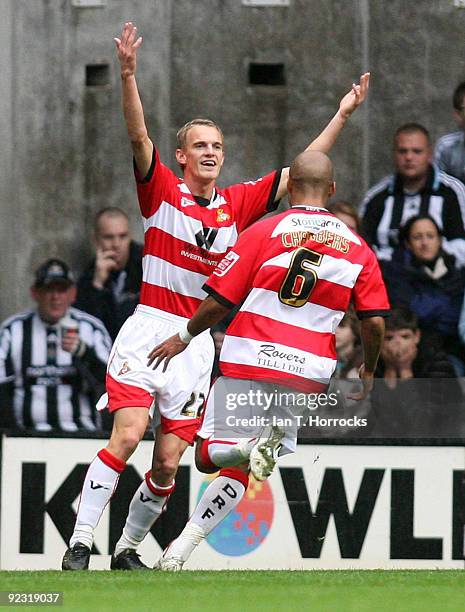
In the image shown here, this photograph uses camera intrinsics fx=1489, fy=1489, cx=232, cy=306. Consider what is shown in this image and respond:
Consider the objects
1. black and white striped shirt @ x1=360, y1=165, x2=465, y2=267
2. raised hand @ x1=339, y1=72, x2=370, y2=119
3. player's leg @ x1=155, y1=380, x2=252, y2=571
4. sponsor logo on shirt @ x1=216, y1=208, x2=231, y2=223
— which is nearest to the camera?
player's leg @ x1=155, y1=380, x2=252, y2=571

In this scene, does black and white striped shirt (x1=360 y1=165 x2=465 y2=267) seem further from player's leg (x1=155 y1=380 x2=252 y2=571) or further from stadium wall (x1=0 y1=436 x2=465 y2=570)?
player's leg (x1=155 y1=380 x2=252 y2=571)

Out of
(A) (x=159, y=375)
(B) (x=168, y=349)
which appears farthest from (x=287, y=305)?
(A) (x=159, y=375)

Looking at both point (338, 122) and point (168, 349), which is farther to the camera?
point (338, 122)

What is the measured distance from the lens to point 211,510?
7.22m

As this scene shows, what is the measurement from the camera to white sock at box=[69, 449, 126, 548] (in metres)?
7.32

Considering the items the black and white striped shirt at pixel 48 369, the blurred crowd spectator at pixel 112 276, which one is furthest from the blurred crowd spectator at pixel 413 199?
the black and white striped shirt at pixel 48 369

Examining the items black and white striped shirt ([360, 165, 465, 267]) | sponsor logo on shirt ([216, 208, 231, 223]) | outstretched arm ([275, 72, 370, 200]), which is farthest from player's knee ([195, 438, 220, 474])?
black and white striped shirt ([360, 165, 465, 267])

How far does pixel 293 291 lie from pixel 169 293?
1.11m

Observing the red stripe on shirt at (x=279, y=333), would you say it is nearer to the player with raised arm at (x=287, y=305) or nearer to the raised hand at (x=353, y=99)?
the player with raised arm at (x=287, y=305)

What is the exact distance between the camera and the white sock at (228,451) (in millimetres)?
6969

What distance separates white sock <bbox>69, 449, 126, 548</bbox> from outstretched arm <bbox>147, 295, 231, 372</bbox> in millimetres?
545

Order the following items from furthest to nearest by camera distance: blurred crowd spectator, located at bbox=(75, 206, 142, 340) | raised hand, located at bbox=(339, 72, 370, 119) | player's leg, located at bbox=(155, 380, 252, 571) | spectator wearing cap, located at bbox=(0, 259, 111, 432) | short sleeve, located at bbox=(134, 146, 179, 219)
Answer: blurred crowd spectator, located at bbox=(75, 206, 142, 340) < spectator wearing cap, located at bbox=(0, 259, 111, 432) < raised hand, located at bbox=(339, 72, 370, 119) < short sleeve, located at bbox=(134, 146, 179, 219) < player's leg, located at bbox=(155, 380, 252, 571)

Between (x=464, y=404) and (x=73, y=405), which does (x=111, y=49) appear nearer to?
(x=73, y=405)

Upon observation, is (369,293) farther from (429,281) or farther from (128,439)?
(429,281)
